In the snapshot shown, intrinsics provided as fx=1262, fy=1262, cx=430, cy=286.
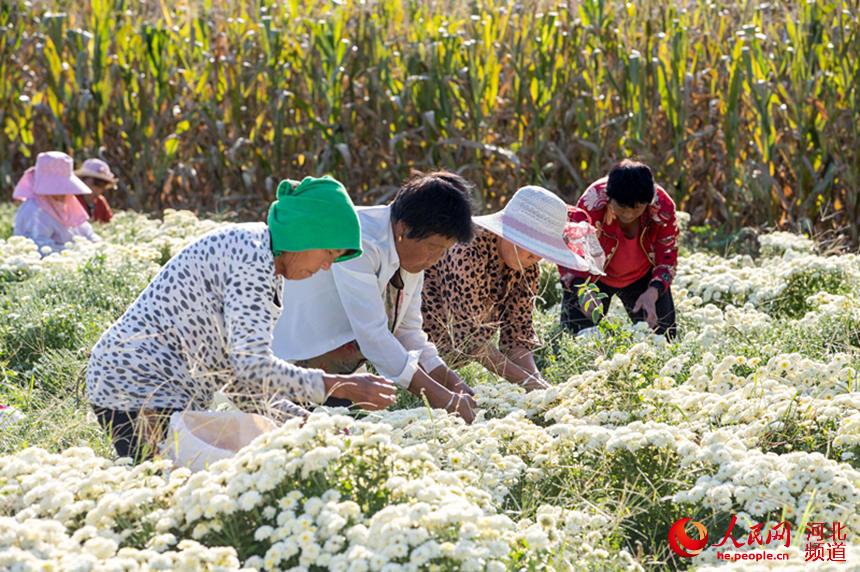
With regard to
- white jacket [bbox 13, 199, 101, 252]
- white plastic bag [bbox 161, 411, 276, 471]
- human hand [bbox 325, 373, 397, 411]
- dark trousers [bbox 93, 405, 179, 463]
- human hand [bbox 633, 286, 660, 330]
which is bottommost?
white jacket [bbox 13, 199, 101, 252]

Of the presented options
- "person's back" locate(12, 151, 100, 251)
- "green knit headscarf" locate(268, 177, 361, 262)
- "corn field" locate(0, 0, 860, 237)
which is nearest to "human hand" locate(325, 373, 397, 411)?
"green knit headscarf" locate(268, 177, 361, 262)

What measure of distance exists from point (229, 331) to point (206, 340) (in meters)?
0.21

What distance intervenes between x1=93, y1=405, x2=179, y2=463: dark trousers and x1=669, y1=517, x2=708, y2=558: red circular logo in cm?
157

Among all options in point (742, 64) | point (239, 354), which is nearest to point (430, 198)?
point (239, 354)

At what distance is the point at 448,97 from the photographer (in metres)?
11.5

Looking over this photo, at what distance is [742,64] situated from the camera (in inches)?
413

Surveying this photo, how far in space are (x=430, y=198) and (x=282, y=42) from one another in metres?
8.37

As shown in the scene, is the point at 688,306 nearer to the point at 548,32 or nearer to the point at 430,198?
the point at 430,198

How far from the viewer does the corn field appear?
10422 mm

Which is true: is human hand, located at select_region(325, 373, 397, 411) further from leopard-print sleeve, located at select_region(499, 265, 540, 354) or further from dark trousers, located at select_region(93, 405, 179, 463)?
leopard-print sleeve, located at select_region(499, 265, 540, 354)

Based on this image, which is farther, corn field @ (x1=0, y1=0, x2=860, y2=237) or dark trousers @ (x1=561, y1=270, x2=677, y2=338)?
corn field @ (x1=0, y1=0, x2=860, y2=237)

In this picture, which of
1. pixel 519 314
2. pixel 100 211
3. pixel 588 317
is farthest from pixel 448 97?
pixel 519 314


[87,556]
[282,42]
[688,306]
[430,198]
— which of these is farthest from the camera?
[282,42]

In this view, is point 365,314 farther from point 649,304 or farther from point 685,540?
point 649,304
